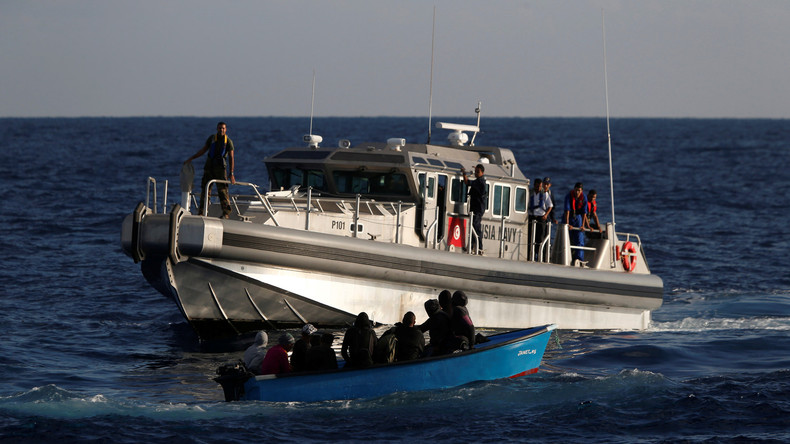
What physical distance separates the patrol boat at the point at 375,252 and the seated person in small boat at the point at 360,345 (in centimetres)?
272

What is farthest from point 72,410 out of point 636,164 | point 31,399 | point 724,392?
point 636,164

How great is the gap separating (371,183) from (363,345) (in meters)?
5.08

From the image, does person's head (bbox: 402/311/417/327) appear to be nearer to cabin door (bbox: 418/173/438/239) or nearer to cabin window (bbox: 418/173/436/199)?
cabin door (bbox: 418/173/438/239)

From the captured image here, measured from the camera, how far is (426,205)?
1706 cm

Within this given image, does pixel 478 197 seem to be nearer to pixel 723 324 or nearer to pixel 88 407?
pixel 723 324

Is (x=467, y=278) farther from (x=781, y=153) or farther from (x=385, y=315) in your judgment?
(x=781, y=153)

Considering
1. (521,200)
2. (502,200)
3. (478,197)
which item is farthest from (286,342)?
(521,200)

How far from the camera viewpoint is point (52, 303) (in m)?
19.8

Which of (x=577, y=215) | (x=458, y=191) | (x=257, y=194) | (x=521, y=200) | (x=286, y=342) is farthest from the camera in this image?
(x=577, y=215)

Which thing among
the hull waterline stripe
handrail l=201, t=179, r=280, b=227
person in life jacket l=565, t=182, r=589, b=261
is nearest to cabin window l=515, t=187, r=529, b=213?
person in life jacket l=565, t=182, r=589, b=261

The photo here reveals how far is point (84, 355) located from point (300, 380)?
4.80 metres

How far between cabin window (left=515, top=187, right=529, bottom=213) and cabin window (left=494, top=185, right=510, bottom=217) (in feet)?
0.69

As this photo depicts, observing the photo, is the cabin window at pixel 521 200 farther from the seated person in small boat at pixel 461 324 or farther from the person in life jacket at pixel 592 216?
the seated person in small boat at pixel 461 324

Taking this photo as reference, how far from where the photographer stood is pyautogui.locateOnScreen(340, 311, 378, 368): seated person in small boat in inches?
495
